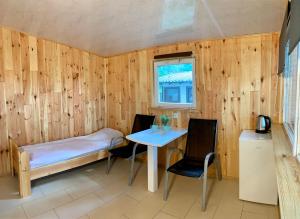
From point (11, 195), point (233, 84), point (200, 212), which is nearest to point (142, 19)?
point (233, 84)

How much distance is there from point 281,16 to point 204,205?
84.2 inches

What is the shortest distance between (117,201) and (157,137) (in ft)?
2.99

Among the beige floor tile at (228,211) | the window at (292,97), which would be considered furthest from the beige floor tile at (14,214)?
the window at (292,97)

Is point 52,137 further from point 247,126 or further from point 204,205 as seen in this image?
point 247,126

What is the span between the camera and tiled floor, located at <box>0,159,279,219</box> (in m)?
2.30

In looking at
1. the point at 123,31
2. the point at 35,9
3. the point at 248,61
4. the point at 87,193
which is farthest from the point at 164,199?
the point at 35,9

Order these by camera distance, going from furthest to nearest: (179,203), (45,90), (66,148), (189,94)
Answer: (45,90) → (189,94) → (66,148) → (179,203)

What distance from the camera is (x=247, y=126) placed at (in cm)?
290

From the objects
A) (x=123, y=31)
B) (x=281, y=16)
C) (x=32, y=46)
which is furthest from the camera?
(x=32, y=46)

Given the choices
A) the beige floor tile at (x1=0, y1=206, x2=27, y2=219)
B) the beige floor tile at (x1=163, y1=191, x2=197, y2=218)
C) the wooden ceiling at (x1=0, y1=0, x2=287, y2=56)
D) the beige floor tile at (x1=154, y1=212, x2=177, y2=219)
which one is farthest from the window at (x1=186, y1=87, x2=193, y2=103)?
the beige floor tile at (x1=0, y1=206, x2=27, y2=219)

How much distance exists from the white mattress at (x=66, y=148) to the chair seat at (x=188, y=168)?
4.59 ft

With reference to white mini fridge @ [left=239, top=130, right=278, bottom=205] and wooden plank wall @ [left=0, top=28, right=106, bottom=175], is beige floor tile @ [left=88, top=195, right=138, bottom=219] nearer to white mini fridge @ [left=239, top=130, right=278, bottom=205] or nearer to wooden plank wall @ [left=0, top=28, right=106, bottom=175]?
white mini fridge @ [left=239, top=130, right=278, bottom=205]

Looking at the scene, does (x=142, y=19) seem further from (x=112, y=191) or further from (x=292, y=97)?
(x=112, y=191)

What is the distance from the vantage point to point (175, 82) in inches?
140
